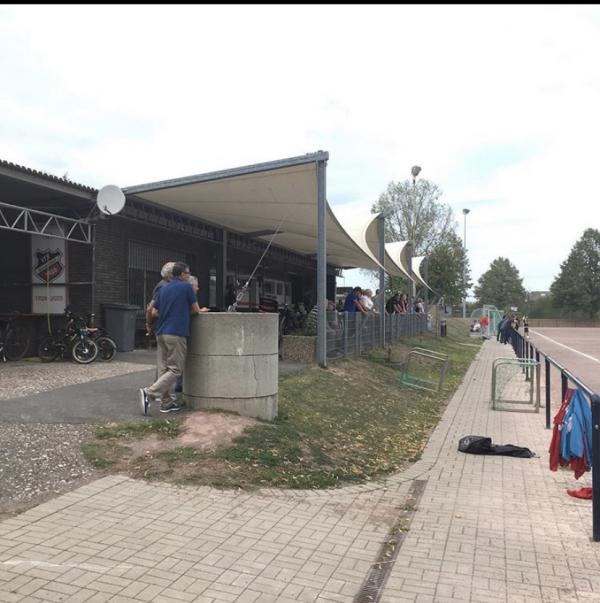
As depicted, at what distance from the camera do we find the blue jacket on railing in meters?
5.11

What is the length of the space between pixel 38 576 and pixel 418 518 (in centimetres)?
286

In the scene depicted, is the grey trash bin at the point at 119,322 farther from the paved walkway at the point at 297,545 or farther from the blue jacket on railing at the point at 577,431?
the blue jacket on railing at the point at 577,431

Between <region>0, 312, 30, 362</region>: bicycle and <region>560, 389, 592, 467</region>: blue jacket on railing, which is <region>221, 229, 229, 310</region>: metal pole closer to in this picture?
<region>0, 312, 30, 362</region>: bicycle

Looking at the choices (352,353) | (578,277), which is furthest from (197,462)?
(578,277)

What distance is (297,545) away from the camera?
407 centimetres

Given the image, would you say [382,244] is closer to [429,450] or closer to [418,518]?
[429,450]

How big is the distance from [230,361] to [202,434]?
0.96 m

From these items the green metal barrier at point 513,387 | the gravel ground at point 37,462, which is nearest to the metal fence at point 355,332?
the green metal barrier at point 513,387

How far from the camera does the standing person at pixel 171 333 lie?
21.1 ft

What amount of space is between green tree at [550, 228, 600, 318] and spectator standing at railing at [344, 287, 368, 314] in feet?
250

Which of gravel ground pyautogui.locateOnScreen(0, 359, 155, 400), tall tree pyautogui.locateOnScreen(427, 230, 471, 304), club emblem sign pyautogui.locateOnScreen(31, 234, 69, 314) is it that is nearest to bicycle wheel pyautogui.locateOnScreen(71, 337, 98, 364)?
gravel ground pyautogui.locateOnScreen(0, 359, 155, 400)

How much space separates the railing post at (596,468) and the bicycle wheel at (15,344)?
32.7 ft

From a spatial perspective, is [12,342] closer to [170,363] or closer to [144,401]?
[144,401]

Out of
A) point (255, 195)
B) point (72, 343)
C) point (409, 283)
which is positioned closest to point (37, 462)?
point (72, 343)
